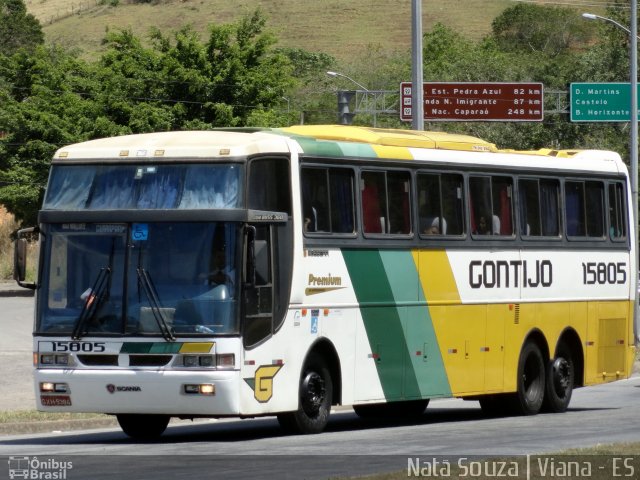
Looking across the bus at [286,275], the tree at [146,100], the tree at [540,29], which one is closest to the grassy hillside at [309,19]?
the tree at [540,29]

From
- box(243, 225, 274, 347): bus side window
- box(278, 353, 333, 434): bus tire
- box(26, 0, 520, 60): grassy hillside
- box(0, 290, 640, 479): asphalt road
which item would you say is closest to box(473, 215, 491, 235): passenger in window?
box(0, 290, 640, 479): asphalt road

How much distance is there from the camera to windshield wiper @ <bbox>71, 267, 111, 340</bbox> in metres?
16.6

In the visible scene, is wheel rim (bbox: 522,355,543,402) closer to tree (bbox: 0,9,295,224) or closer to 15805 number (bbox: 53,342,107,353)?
15805 number (bbox: 53,342,107,353)

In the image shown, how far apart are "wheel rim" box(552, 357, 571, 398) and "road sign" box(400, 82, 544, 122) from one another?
33922 mm

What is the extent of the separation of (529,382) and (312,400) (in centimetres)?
525

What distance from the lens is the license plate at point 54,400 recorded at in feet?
54.3

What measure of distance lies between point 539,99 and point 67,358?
1743 inches

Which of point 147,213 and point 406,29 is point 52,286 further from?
point 406,29

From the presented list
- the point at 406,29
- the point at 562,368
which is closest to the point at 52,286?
the point at 562,368

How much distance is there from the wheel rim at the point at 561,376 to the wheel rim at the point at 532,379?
15.1 inches

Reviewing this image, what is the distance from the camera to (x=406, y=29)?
501ft

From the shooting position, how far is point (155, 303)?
53.6ft

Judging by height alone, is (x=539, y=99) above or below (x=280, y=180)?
above

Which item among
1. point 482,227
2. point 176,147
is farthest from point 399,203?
point 176,147
